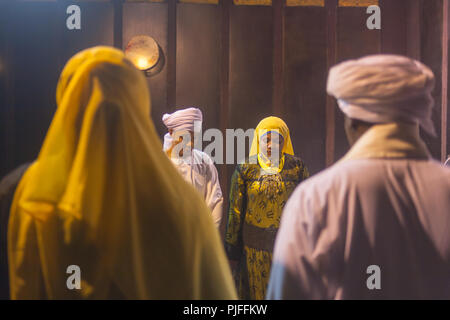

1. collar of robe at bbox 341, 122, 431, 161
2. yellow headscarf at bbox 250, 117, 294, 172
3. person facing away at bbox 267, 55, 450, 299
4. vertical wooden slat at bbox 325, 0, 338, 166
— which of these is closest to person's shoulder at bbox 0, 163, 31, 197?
person facing away at bbox 267, 55, 450, 299

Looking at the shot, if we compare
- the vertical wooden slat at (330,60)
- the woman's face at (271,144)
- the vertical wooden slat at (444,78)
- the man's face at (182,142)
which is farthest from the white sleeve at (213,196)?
the vertical wooden slat at (444,78)

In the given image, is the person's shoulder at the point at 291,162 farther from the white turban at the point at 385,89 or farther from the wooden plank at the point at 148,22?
the wooden plank at the point at 148,22

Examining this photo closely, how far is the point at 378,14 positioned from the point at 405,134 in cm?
400

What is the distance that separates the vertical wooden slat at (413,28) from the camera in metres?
A: 4.62

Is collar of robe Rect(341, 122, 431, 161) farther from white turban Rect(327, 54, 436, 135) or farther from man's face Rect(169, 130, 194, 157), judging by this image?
man's face Rect(169, 130, 194, 157)

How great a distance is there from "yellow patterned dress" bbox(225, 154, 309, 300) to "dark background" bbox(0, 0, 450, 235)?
165 cm

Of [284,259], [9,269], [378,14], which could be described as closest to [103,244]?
[9,269]

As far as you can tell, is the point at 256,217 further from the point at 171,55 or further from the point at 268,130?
the point at 171,55

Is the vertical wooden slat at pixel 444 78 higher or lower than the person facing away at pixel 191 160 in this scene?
higher

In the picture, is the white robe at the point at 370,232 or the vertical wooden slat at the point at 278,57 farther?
the vertical wooden slat at the point at 278,57

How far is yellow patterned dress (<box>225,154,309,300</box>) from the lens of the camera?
3219 mm

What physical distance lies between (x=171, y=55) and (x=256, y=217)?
233 cm

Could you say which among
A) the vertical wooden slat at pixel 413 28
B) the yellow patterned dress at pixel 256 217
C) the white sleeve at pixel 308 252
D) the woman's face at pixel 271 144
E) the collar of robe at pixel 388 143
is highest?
the vertical wooden slat at pixel 413 28

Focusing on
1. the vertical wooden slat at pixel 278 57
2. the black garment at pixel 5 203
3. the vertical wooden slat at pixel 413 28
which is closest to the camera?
the black garment at pixel 5 203
